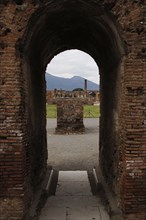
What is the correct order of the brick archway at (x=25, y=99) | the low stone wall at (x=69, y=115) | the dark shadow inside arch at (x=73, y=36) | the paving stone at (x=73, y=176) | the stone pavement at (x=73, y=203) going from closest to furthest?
the brick archway at (x=25, y=99) → the dark shadow inside arch at (x=73, y=36) → the stone pavement at (x=73, y=203) → the paving stone at (x=73, y=176) → the low stone wall at (x=69, y=115)

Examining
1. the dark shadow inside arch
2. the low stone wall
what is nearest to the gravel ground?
the low stone wall

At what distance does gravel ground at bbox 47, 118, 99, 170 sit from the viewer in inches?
480

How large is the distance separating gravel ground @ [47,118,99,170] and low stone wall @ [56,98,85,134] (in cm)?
46

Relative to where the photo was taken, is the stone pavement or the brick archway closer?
the brick archway

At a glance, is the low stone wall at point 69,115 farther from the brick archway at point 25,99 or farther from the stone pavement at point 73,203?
the brick archway at point 25,99

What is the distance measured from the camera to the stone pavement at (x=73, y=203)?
7.04 meters

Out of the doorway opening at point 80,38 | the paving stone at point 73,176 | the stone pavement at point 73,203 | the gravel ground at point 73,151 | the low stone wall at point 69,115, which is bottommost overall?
the gravel ground at point 73,151

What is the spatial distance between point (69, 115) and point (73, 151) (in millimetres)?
4722

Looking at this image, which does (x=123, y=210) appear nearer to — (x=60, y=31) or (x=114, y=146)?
(x=114, y=146)

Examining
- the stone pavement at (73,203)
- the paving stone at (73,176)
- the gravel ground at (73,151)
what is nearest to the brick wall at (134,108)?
the stone pavement at (73,203)

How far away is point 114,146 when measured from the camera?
7.54 meters

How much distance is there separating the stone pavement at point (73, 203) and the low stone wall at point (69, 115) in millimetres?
9258

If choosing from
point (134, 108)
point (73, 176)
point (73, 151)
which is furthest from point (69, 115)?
point (134, 108)

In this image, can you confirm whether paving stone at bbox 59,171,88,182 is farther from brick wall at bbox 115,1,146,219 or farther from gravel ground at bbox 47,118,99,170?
brick wall at bbox 115,1,146,219
